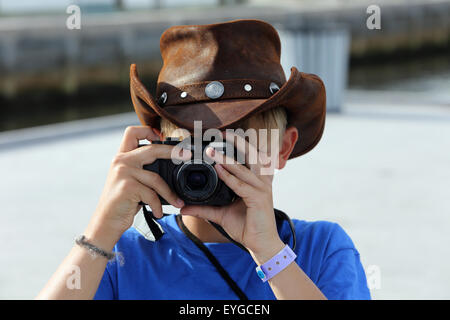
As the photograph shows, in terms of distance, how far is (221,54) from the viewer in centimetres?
164

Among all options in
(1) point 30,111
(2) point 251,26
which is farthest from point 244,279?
(1) point 30,111

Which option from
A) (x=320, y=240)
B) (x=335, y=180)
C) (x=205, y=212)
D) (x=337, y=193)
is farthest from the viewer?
(x=335, y=180)

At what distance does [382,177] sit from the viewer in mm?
4766

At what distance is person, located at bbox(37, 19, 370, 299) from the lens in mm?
1425

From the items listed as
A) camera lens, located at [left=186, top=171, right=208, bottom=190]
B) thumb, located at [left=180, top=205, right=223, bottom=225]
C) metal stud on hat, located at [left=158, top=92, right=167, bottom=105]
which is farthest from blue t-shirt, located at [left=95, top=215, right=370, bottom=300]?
metal stud on hat, located at [left=158, top=92, right=167, bottom=105]

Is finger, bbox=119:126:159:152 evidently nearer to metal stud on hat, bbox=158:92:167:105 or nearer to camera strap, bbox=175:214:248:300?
metal stud on hat, bbox=158:92:167:105

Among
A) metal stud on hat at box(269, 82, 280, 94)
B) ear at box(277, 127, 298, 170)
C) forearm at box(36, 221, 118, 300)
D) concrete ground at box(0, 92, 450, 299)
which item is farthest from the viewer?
concrete ground at box(0, 92, 450, 299)

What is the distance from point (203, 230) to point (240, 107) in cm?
36

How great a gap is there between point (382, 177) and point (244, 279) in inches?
134

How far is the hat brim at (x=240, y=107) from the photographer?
1.52 meters

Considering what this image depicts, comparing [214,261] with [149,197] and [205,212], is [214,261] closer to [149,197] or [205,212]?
[205,212]

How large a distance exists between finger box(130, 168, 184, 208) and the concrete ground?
1770 mm

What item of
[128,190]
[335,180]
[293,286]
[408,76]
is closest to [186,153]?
Result: [128,190]

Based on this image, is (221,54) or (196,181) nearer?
(196,181)
